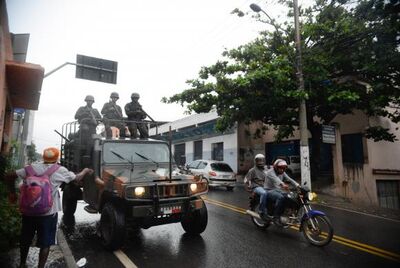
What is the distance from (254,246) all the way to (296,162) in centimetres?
1643

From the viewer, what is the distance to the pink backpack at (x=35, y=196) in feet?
13.1

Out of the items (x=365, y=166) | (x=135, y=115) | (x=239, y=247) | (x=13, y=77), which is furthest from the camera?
(x=365, y=166)

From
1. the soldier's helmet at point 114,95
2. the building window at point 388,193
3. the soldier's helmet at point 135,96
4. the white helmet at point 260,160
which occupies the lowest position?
the building window at point 388,193

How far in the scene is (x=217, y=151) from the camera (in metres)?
27.6

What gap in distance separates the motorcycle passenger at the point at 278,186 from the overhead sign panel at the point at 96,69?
10554 millimetres

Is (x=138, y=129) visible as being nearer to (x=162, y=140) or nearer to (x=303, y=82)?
(x=162, y=140)

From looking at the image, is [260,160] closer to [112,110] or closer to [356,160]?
[112,110]

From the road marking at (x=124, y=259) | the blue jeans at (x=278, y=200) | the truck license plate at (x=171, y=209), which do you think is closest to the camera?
the road marking at (x=124, y=259)

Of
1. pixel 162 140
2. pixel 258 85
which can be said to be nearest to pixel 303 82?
pixel 258 85

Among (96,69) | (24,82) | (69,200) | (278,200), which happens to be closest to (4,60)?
(24,82)

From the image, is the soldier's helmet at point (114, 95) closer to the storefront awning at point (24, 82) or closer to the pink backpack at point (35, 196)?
the storefront awning at point (24, 82)

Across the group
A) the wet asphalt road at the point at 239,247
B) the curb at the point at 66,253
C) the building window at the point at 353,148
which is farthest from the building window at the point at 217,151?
the curb at the point at 66,253

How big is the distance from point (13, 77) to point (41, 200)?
714 centimetres

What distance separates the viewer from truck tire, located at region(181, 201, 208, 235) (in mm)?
6383
